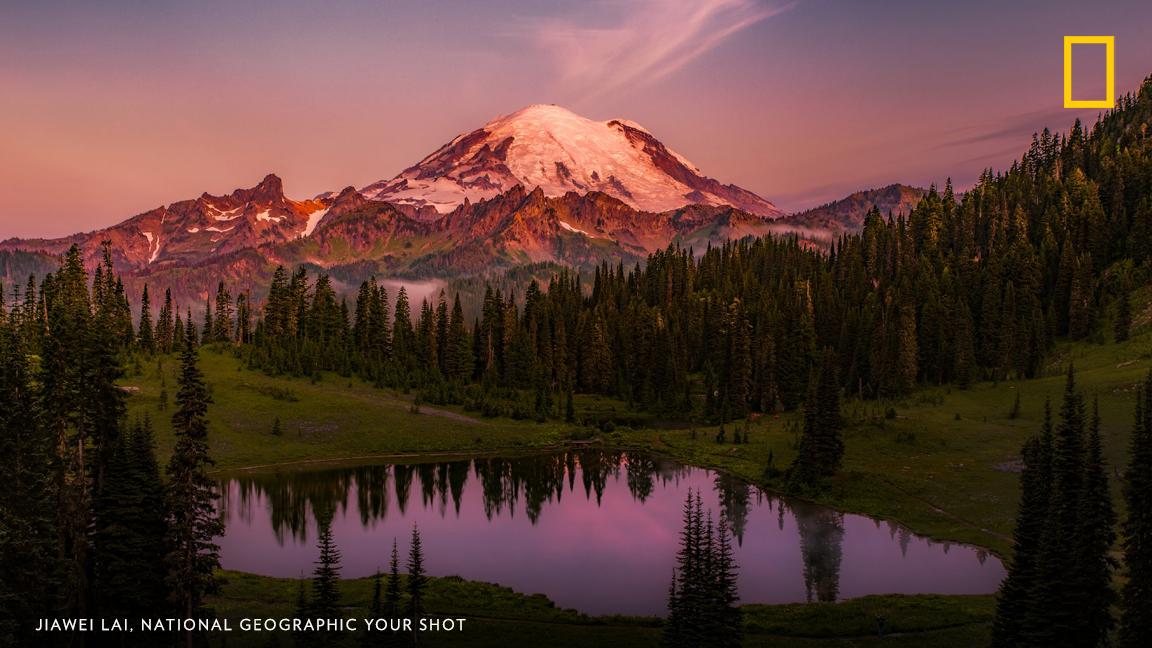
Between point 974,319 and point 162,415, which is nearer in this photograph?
point 162,415

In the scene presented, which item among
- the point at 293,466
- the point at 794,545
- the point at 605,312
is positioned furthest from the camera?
the point at 605,312

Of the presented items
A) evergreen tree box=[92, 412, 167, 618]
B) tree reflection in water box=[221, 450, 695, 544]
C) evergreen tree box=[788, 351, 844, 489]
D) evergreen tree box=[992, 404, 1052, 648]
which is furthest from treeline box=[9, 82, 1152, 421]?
evergreen tree box=[992, 404, 1052, 648]

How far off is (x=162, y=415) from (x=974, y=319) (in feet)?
457

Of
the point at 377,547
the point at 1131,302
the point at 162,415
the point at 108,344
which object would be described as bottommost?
the point at 377,547

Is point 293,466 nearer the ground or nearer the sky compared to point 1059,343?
nearer the ground

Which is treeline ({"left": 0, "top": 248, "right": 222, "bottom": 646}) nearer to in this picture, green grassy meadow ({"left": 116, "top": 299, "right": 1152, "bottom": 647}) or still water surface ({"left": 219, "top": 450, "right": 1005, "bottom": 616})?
green grassy meadow ({"left": 116, "top": 299, "right": 1152, "bottom": 647})

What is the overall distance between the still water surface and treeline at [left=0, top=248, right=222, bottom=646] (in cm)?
1350

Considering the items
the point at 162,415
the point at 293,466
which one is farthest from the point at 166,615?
the point at 162,415

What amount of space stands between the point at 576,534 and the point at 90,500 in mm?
42591

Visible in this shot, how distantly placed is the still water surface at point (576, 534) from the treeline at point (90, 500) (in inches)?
532

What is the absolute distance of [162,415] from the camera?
4250 inches

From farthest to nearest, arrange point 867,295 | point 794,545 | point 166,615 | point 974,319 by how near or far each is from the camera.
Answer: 1. point 867,295
2. point 974,319
3. point 794,545
4. point 166,615

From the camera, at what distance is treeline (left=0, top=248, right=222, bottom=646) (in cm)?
3625

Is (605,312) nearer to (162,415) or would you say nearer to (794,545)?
(162,415)
